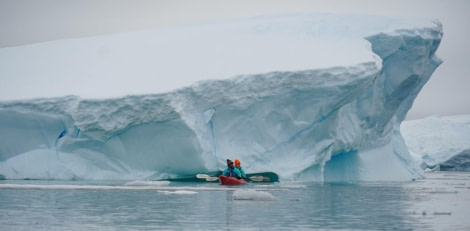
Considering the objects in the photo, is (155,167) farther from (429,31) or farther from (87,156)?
(429,31)

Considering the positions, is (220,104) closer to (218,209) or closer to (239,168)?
(239,168)

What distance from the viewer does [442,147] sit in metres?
39.7

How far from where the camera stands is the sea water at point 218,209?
28.4ft

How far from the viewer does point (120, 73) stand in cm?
2059

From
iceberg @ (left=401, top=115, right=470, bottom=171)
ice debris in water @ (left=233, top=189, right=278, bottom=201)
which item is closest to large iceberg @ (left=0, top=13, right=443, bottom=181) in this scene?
ice debris in water @ (left=233, top=189, right=278, bottom=201)

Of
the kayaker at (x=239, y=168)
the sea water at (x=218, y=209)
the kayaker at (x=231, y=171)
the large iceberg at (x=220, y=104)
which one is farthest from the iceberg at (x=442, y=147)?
the sea water at (x=218, y=209)

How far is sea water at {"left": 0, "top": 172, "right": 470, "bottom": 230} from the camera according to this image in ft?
28.4

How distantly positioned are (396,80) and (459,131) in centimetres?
1844

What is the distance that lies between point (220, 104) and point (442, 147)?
22934mm

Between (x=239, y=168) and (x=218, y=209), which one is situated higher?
(x=218, y=209)

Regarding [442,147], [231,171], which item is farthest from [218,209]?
[442,147]

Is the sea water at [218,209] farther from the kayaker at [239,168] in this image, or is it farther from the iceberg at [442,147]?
the iceberg at [442,147]

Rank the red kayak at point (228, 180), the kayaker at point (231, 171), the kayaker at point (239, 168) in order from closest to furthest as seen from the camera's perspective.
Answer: the red kayak at point (228, 180), the kayaker at point (231, 171), the kayaker at point (239, 168)

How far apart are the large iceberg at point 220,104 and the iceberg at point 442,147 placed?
16.7m
